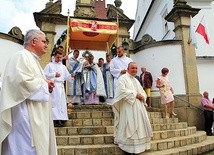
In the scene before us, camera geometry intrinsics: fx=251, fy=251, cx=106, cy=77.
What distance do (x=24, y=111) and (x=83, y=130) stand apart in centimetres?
349

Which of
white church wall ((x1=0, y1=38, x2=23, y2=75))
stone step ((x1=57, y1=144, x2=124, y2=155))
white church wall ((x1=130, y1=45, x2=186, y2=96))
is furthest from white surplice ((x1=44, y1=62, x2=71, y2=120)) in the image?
white church wall ((x1=130, y1=45, x2=186, y2=96))

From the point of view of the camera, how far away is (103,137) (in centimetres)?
567

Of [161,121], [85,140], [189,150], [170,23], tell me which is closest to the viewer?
[85,140]

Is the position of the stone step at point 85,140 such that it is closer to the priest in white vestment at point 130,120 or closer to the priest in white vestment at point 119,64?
the priest in white vestment at point 130,120

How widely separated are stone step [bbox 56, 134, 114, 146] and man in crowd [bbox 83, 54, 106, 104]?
2932mm

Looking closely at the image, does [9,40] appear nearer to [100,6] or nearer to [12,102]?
[12,102]

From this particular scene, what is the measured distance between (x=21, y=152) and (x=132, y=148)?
9.01 ft

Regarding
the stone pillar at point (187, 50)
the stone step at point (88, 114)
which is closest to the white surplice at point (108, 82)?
the stone step at point (88, 114)

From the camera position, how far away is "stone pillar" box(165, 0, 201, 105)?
9.93 meters

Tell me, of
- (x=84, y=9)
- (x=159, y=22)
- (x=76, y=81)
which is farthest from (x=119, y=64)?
(x=159, y=22)

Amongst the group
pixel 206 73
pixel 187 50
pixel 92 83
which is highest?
pixel 187 50

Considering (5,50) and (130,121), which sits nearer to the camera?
(130,121)

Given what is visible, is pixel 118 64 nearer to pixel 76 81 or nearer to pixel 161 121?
pixel 76 81

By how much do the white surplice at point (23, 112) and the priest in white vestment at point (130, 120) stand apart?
7.99 feet
